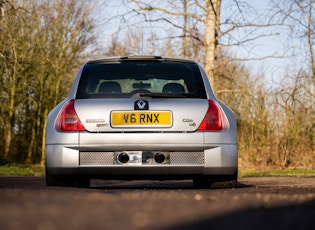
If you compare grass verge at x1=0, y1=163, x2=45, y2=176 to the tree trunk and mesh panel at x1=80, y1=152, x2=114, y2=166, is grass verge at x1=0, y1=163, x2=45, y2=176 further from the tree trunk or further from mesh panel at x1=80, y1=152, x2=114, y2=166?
mesh panel at x1=80, y1=152, x2=114, y2=166

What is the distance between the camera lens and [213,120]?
A: 7254mm

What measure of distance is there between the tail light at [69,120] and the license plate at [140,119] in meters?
0.38

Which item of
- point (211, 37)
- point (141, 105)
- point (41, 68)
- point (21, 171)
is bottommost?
point (21, 171)

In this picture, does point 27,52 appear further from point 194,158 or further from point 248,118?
point 194,158

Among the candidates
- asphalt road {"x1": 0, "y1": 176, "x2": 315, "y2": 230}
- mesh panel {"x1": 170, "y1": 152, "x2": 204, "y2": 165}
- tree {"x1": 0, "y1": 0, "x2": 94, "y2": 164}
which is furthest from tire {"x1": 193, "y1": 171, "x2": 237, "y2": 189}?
tree {"x1": 0, "y1": 0, "x2": 94, "y2": 164}

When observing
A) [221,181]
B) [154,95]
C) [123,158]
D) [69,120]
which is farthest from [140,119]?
[221,181]

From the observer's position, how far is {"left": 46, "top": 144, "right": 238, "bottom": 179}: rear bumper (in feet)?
23.1

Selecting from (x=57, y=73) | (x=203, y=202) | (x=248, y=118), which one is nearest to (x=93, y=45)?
(x=57, y=73)

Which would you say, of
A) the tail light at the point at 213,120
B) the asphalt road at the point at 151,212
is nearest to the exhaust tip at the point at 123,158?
the tail light at the point at 213,120

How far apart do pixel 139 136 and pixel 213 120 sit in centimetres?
82

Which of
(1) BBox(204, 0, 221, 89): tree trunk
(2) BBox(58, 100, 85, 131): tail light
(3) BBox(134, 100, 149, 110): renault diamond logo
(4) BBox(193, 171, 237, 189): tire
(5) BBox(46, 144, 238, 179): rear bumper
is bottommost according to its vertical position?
(4) BBox(193, 171, 237, 189): tire

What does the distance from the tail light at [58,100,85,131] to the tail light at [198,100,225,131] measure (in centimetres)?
127

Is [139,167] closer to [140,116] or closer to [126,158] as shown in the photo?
[126,158]

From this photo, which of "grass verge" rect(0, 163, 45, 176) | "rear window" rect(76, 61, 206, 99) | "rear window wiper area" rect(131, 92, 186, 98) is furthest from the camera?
"grass verge" rect(0, 163, 45, 176)
